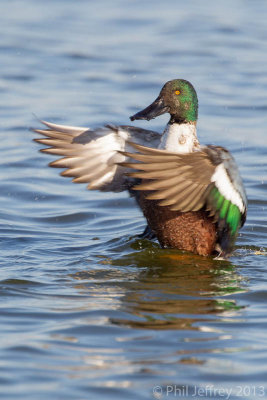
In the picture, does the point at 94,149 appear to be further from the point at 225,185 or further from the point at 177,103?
the point at 225,185

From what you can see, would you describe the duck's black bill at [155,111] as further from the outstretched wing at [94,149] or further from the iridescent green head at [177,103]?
the outstretched wing at [94,149]

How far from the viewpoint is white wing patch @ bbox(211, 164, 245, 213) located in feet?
18.1

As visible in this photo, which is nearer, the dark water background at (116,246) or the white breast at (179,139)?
the dark water background at (116,246)

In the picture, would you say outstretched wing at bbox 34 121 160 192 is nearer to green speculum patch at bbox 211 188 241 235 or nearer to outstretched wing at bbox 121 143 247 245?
outstretched wing at bbox 121 143 247 245

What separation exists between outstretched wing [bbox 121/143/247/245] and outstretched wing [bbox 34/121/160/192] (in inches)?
25.2

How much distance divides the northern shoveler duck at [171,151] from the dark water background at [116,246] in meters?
0.25

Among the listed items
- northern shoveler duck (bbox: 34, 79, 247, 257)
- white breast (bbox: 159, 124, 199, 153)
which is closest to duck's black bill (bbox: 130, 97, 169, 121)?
northern shoveler duck (bbox: 34, 79, 247, 257)

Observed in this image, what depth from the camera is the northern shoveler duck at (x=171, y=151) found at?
5.65 metres

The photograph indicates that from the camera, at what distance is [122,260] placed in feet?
21.1

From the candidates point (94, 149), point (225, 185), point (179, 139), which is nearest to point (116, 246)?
point (94, 149)

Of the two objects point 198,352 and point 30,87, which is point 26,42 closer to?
point 30,87

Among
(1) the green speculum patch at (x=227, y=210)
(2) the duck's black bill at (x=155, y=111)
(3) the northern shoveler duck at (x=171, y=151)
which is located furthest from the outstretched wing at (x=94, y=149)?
(1) the green speculum patch at (x=227, y=210)

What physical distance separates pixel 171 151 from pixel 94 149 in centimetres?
69

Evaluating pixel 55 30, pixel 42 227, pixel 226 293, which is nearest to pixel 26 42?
pixel 55 30
